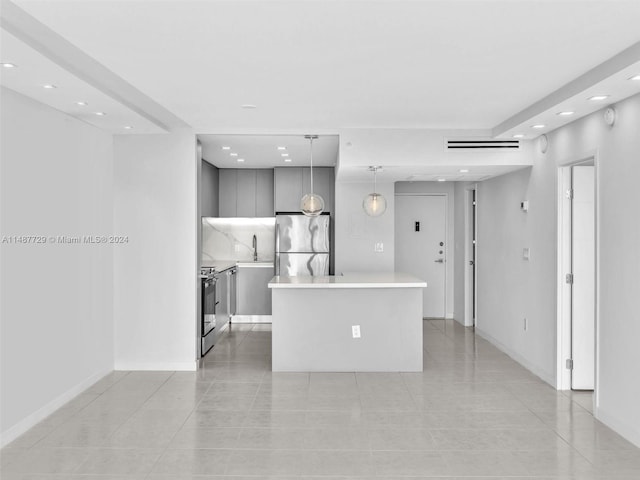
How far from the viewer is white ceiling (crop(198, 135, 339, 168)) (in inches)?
239

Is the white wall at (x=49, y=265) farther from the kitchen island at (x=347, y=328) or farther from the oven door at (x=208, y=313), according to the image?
the kitchen island at (x=347, y=328)

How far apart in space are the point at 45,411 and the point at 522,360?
4535mm

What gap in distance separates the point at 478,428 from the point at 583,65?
8.32 ft

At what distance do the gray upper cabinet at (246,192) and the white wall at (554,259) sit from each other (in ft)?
10.6

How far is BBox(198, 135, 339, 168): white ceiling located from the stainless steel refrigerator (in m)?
0.85

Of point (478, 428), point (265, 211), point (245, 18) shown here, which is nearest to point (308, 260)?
point (265, 211)

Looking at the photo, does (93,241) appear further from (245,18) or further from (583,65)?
(583,65)

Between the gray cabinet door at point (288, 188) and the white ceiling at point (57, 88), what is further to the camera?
the gray cabinet door at point (288, 188)

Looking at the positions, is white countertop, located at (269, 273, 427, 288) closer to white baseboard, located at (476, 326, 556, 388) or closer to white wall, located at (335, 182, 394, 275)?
white baseboard, located at (476, 326, 556, 388)

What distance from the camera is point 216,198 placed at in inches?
345

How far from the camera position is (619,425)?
3.92 metres

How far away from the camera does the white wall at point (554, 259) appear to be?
12.6 ft

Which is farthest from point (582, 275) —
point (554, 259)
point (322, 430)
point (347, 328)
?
point (322, 430)

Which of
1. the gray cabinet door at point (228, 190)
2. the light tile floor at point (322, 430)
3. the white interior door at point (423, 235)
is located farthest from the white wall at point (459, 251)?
the gray cabinet door at point (228, 190)
